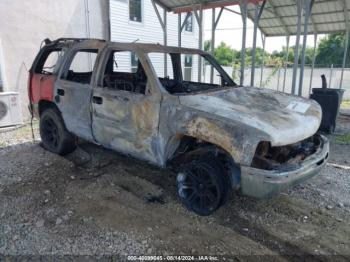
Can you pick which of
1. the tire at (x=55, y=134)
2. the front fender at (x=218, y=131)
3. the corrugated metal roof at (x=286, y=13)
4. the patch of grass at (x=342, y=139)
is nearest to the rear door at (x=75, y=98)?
the tire at (x=55, y=134)

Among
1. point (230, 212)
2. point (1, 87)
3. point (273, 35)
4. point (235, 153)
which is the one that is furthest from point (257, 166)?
point (273, 35)

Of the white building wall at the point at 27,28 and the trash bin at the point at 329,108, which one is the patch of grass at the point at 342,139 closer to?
the trash bin at the point at 329,108

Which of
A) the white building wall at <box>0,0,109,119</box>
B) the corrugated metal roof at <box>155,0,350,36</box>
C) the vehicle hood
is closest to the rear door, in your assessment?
the vehicle hood

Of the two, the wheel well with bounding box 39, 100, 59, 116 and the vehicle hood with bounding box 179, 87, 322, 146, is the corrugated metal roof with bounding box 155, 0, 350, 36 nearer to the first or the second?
the vehicle hood with bounding box 179, 87, 322, 146

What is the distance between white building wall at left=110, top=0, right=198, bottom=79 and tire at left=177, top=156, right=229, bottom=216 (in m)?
7.75

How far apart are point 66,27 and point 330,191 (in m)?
9.36

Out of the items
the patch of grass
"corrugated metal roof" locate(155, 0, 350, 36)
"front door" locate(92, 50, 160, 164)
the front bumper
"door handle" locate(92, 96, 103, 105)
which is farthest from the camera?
"corrugated metal roof" locate(155, 0, 350, 36)

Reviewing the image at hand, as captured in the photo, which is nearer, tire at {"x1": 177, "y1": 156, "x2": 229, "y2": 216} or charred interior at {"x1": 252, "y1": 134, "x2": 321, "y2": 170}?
charred interior at {"x1": 252, "y1": 134, "x2": 321, "y2": 170}

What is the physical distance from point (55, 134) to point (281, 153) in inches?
150

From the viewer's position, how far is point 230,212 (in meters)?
3.56

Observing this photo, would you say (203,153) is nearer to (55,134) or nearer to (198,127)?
(198,127)

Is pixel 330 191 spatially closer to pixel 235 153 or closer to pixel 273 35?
pixel 235 153

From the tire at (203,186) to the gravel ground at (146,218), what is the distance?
0.47 ft

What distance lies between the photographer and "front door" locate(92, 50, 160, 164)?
12.0ft
